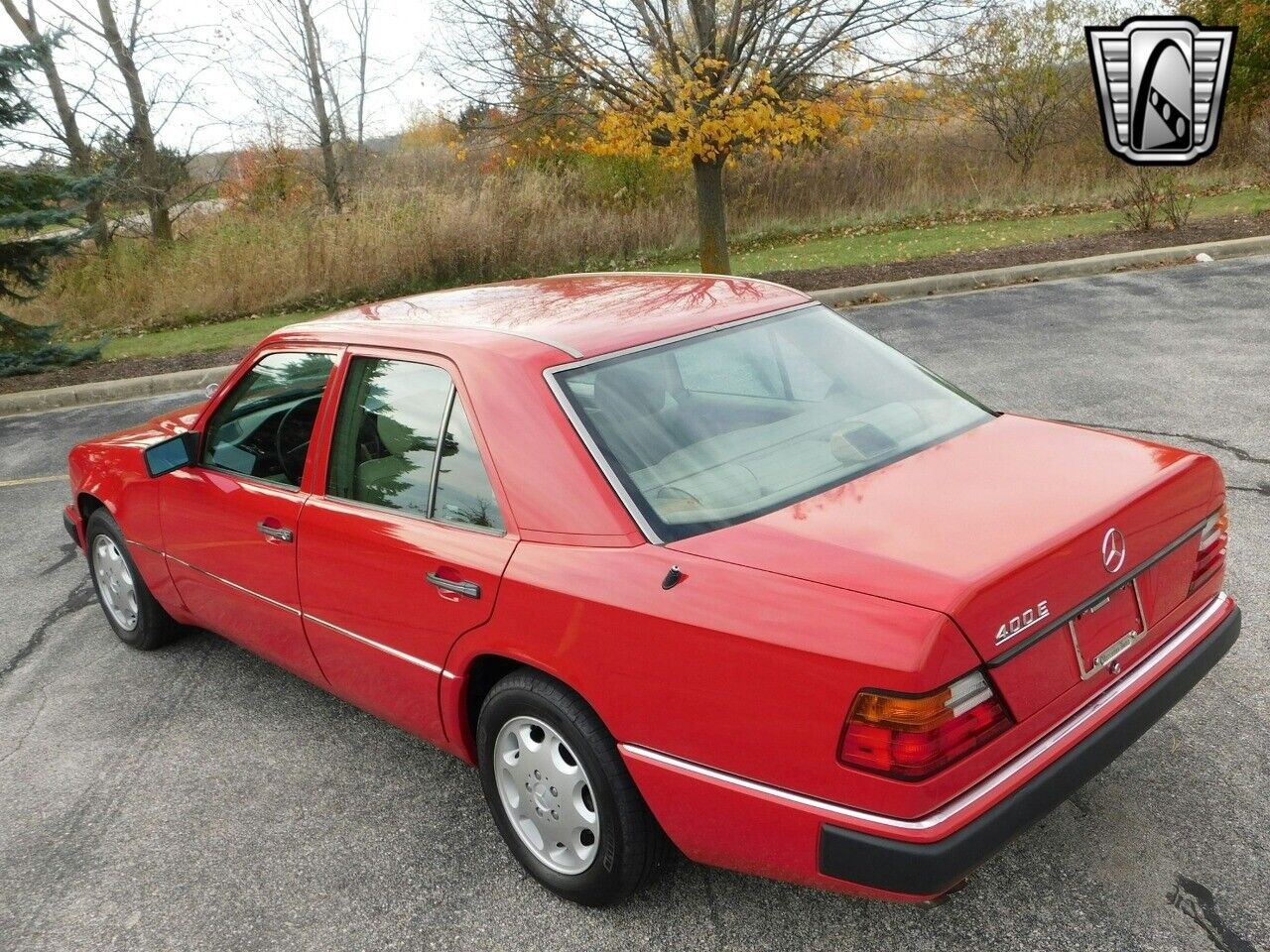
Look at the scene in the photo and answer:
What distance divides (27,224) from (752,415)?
1323cm

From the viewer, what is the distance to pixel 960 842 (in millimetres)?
2211

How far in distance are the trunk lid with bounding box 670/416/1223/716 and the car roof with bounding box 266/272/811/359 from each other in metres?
0.80

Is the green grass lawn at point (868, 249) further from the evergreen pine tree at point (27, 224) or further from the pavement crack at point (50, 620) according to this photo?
the pavement crack at point (50, 620)

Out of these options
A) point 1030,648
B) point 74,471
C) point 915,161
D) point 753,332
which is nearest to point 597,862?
point 1030,648

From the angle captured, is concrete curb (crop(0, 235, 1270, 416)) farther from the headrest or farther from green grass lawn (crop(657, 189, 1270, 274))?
the headrest

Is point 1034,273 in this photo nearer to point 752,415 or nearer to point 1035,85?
point 752,415

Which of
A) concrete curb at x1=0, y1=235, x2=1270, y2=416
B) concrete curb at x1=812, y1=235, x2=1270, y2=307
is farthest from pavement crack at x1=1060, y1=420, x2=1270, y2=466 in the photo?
concrete curb at x1=812, y1=235, x2=1270, y2=307

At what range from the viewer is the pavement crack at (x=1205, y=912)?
8.35ft

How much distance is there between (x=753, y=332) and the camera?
3.43 m

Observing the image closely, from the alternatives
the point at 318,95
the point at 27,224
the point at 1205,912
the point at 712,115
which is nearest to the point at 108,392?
the point at 27,224

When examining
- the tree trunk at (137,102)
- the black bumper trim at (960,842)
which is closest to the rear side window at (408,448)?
the black bumper trim at (960,842)

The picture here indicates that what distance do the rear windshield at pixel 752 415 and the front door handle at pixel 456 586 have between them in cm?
52

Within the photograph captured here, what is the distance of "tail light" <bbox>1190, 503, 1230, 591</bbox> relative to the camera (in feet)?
9.71

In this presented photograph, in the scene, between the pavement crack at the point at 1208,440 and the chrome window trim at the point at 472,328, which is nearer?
the chrome window trim at the point at 472,328
